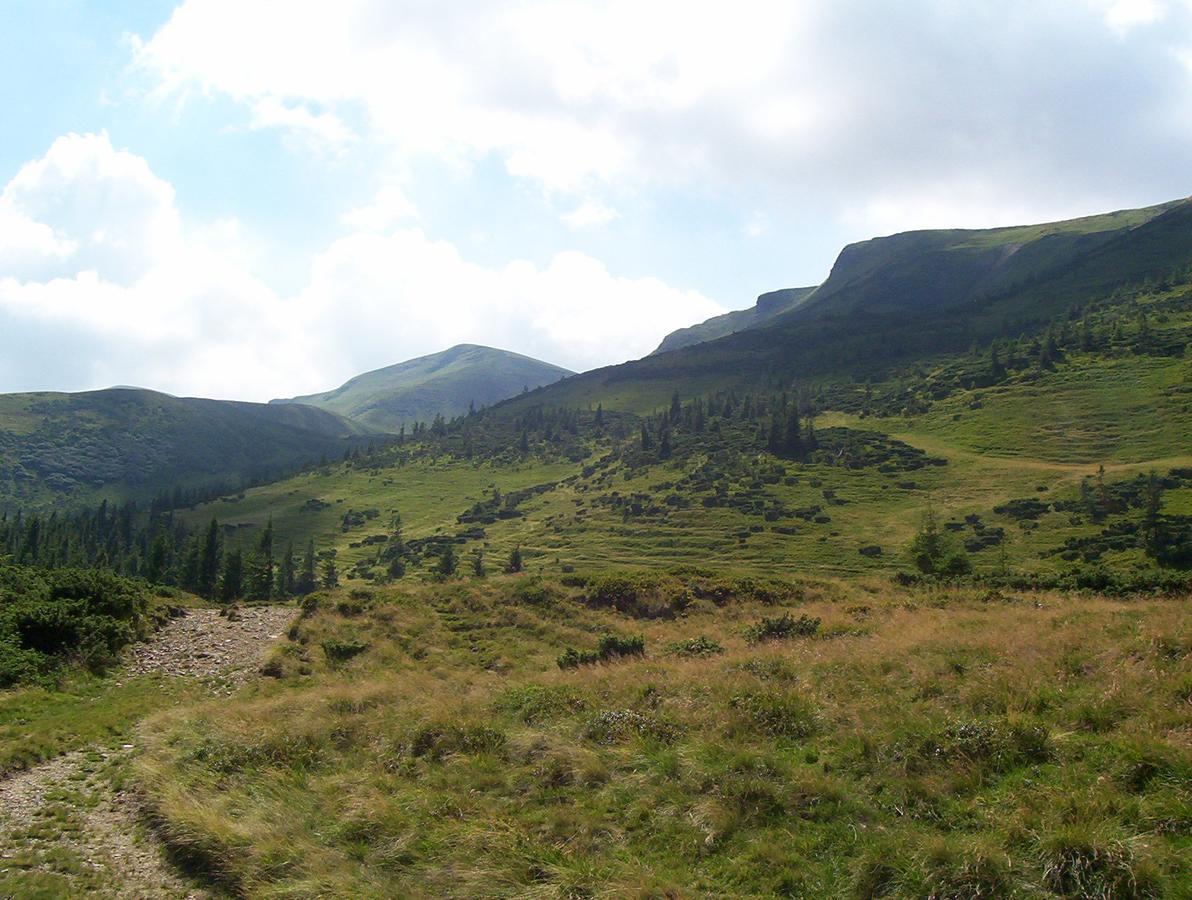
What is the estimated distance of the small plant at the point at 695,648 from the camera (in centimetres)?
1946

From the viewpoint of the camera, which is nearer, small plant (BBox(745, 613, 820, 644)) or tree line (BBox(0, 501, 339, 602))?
small plant (BBox(745, 613, 820, 644))

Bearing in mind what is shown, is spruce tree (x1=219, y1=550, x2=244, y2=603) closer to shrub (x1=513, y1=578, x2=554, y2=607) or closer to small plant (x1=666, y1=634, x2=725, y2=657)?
shrub (x1=513, y1=578, x2=554, y2=607)

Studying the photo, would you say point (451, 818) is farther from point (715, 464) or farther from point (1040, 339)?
point (1040, 339)

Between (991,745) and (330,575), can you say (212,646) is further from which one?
(330,575)

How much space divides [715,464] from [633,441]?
57854 millimetres

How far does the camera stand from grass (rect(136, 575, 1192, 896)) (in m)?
7.42

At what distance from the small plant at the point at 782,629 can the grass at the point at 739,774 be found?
13.7 ft

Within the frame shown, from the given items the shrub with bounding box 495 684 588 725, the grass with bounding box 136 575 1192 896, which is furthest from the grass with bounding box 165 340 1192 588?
the shrub with bounding box 495 684 588 725

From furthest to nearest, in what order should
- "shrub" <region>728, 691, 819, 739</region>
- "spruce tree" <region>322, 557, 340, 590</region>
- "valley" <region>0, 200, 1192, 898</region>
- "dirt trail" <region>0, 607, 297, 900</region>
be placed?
1. "spruce tree" <region>322, 557, 340, 590</region>
2. "shrub" <region>728, 691, 819, 739</region>
3. "dirt trail" <region>0, 607, 297, 900</region>
4. "valley" <region>0, 200, 1192, 898</region>

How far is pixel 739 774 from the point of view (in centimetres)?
979

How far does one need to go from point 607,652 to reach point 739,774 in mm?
11876

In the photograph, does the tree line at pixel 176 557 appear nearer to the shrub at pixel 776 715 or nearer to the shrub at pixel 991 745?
the shrub at pixel 776 715

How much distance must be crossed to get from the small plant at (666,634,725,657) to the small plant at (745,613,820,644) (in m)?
1.25

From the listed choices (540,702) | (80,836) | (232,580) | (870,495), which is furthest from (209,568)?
(870,495)
